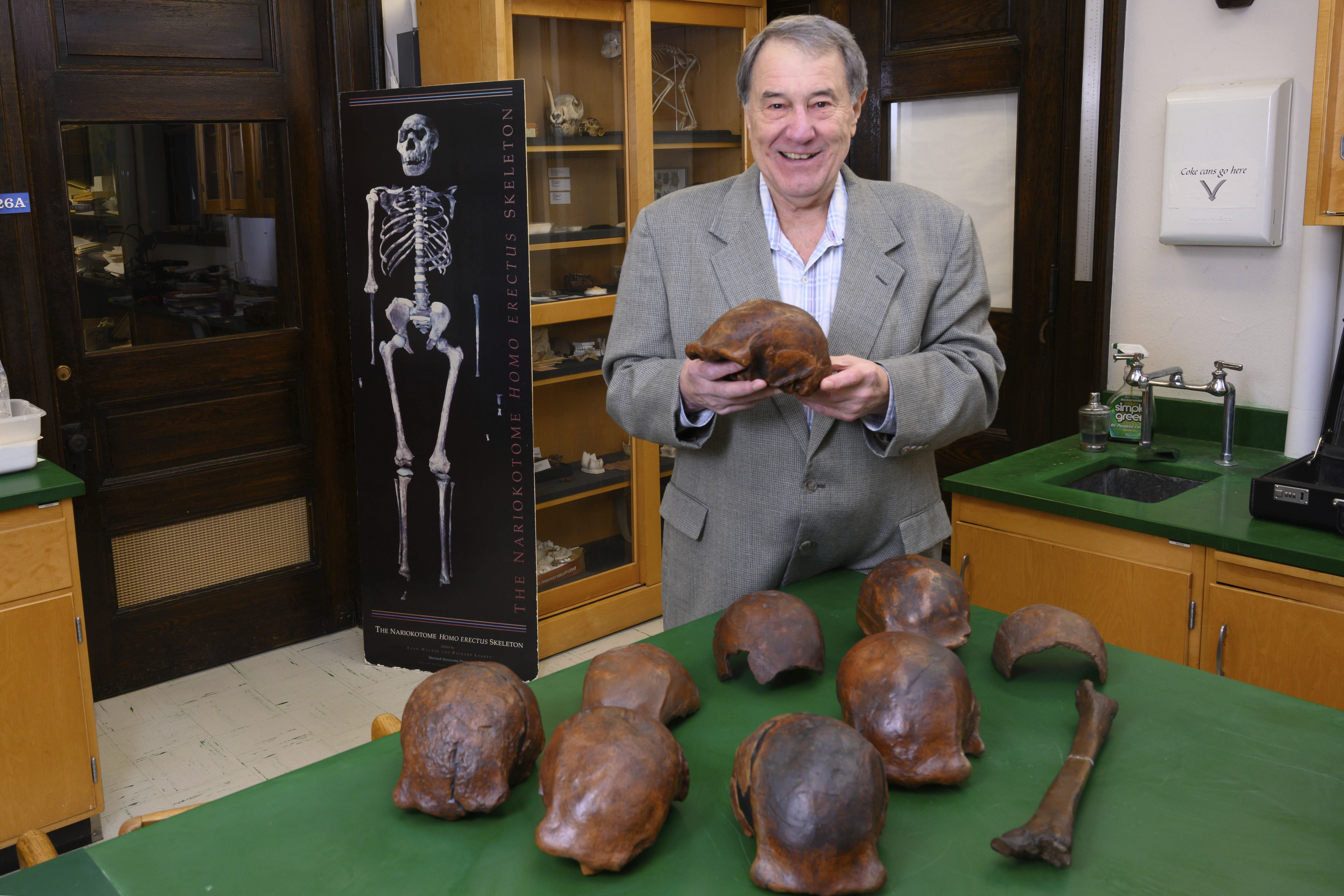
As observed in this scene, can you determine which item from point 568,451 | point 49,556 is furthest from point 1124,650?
point 568,451

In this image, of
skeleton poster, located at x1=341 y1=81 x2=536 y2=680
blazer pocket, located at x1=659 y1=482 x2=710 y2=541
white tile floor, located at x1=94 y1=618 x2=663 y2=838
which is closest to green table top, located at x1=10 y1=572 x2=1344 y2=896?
blazer pocket, located at x1=659 y1=482 x2=710 y2=541

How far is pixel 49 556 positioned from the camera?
2475 millimetres

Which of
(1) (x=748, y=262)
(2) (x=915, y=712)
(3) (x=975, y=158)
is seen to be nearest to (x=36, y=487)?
(1) (x=748, y=262)

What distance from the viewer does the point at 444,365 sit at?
3.18 m

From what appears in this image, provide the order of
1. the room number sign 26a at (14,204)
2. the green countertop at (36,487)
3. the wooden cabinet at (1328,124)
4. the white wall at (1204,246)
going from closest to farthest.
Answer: the wooden cabinet at (1328,124)
the green countertop at (36,487)
the white wall at (1204,246)
the room number sign 26a at (14,204)

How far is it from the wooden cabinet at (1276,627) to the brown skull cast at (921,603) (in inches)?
41.9

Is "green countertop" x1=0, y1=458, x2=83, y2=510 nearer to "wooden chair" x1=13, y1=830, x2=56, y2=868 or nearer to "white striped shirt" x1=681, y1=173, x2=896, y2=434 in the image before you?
"wooden chair" x1=13, y1=830, x2=56, y2=868

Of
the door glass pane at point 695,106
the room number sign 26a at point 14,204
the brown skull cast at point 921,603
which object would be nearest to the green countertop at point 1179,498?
the brown skull cast at point 921,603

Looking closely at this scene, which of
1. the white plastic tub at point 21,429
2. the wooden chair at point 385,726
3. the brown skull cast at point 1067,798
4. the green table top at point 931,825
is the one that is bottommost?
the wooden chair at point 385,726

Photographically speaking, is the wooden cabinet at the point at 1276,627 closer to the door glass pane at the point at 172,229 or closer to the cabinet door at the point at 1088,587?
the cabinet door at the point at 1088,587

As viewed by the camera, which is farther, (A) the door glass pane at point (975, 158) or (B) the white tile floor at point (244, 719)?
(A) the door glass pane at point (975, 158)

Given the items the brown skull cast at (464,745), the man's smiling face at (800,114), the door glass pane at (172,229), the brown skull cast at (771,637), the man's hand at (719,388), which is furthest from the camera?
the door glass pane at (172,229)

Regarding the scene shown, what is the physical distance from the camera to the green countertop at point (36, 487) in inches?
94.2

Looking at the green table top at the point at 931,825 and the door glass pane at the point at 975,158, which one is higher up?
the door glass pane at the point at 975,158
